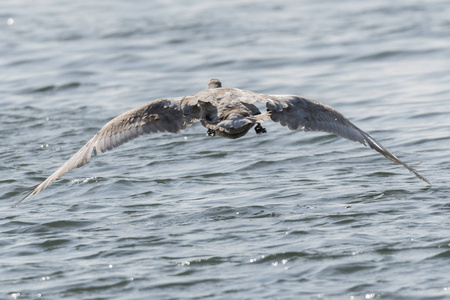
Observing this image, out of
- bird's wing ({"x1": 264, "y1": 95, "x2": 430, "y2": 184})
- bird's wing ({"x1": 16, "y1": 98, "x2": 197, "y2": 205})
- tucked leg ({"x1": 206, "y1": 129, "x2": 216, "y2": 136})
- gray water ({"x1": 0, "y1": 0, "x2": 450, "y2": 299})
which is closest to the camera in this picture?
gray water ({"x1": 0, "y1": 0, "x2": 450, "y2": 299})

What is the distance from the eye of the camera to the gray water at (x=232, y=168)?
7383 millimetres

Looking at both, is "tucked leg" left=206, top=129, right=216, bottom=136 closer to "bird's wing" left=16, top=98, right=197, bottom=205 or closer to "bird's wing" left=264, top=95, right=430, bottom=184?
"bird's wing" left=16, top=98, right=197, bottom=205

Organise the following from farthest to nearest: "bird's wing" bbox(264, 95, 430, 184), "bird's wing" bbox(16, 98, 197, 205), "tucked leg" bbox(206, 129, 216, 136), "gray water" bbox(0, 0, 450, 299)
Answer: "bird's wing" bbox(16, 98, 197, 205) < "bird's wing" bbox(264, 95, 430, 184) < "tucked leg" bbox(206, 129, 216, 136) < "gray water" bbox(0, 0, 450, 299)

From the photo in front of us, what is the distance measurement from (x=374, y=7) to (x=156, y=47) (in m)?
6.33

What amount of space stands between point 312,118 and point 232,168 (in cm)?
286

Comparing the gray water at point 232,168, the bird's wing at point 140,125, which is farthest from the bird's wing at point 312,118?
the bird's wing at point 140,125

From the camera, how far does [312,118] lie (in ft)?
28.1

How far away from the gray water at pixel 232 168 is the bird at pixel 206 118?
72 centimetres

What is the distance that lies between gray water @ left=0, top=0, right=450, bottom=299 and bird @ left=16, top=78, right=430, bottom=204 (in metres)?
0.72

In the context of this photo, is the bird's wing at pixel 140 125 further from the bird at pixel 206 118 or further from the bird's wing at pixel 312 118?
the bird's wing at pixel 312 118

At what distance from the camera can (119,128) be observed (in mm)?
8688

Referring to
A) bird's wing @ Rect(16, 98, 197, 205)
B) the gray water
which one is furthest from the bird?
the gray water

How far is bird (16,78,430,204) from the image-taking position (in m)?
8.15

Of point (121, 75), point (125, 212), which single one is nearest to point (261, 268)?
point (125, 212)
